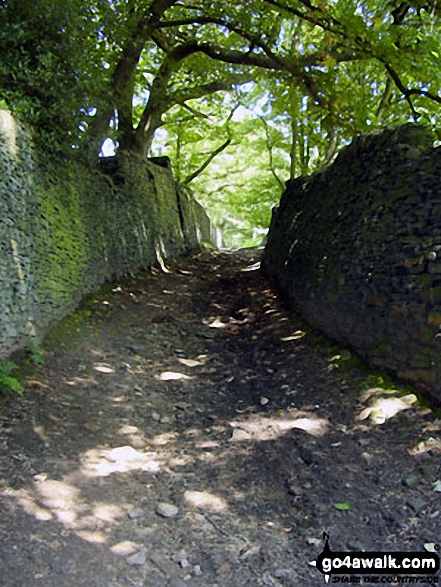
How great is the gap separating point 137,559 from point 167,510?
1.95 ft

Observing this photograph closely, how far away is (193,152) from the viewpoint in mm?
24062

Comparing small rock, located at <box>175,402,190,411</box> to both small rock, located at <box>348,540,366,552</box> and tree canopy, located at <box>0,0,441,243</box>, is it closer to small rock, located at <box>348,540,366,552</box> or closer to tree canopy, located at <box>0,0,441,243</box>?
small rock, located at <box>348,540,366,552</box>

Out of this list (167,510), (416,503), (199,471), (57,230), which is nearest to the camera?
(416,503)

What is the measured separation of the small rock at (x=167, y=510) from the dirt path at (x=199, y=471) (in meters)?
0.03

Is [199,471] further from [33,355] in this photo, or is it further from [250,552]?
[33,355]

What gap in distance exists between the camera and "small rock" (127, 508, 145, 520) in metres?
3.78

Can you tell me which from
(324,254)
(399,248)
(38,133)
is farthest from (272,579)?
(38,133)

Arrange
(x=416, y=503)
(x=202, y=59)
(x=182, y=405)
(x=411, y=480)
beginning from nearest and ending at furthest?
(x=416, y=503) < (x=411, y=480) < (x=182, y=405) < (x=202, y=59)

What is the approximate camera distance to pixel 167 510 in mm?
3893

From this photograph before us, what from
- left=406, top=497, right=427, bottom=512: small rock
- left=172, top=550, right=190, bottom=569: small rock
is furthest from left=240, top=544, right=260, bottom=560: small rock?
left=406, top=497, right=427, bottom=512: small rock

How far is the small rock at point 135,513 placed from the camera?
3.78 meters

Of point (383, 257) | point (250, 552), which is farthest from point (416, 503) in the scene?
point (383, 257)

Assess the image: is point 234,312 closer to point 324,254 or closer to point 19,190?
point 324,254

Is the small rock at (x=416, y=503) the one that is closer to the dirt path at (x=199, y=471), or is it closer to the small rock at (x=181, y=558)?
the dirt path at (x=199, y=471)
